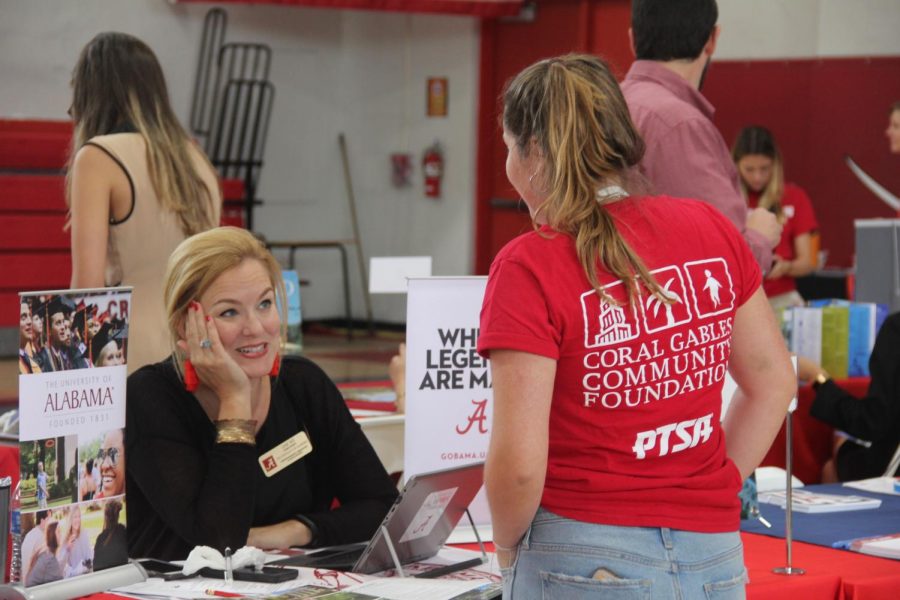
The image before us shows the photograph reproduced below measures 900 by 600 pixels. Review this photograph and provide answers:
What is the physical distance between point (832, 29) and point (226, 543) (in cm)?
754

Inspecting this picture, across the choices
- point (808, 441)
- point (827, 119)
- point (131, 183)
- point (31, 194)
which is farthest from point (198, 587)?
point (827, 119)


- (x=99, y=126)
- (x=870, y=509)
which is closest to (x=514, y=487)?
(x=870, y=509)

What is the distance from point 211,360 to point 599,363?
992mm

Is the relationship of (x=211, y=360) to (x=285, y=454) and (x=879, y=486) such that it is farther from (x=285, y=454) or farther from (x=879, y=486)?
(x=879, y=486)

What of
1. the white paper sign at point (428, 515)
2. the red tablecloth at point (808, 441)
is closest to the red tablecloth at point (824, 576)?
the white paper sign at point (428, 515)

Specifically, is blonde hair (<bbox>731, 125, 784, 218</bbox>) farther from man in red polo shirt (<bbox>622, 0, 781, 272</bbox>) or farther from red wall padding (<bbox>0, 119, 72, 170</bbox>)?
red wall padding (<bbox>0, 119, 72, 170</bbox>)

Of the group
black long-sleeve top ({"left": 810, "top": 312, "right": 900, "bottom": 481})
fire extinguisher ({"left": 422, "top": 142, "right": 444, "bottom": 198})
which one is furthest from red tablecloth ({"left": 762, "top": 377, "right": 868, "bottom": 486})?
fire extinguisher ({"left": 422, "top": 142, "right": 444, "bottom": 198})

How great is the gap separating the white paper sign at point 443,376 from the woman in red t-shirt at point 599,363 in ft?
2.60

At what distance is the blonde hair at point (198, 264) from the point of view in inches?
95.7

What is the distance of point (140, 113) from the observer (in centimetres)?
329

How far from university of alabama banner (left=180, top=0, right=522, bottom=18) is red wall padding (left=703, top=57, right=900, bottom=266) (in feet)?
5.92

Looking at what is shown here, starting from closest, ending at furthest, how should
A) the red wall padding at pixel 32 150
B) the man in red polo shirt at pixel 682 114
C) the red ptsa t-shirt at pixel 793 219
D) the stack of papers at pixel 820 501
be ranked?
the man in red polo shirt at pixel 682 114 < the stack of papers at pixel 820 501 < the red ptsa t-shirt at pixel 793 219 < the red wall padding at pixel 32 150

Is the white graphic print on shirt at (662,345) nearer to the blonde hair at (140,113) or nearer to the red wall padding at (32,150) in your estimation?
the blonde hair at (140,113)

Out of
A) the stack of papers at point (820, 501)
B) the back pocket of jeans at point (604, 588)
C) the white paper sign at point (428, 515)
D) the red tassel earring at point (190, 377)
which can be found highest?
the red tassel earring at point (190, 377)
